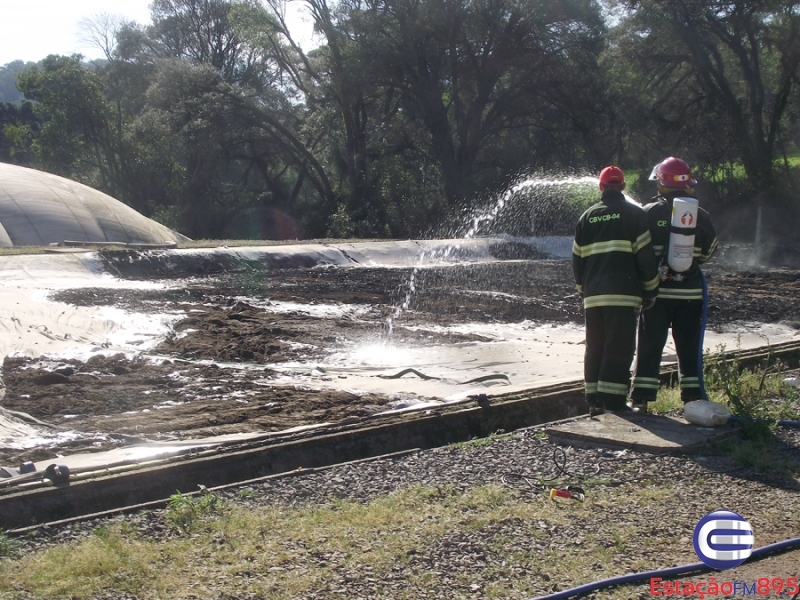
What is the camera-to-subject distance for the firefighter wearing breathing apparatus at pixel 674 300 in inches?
237

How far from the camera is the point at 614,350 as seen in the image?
5.96 metres

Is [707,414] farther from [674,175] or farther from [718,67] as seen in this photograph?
[718,67]

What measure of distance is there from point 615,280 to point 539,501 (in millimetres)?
2176

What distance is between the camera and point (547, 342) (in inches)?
386

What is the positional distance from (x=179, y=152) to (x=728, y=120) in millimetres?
21211

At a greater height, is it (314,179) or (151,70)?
(151,70)

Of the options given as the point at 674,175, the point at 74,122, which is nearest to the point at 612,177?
the point at 674,175

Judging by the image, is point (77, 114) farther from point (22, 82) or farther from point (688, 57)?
point (688, 57)

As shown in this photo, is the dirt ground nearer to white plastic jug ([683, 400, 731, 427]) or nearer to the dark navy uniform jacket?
the dark navy uniform jacket

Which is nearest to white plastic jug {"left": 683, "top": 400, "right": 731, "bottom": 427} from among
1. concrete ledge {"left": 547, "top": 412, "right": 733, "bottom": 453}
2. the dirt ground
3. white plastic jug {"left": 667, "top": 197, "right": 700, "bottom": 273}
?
concrete ledge {"left": 547, "top": 412, "right": 733, "bottom": 453}

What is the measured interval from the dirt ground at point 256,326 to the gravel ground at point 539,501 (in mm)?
1620

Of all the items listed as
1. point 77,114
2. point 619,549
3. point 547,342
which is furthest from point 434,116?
point 619,549

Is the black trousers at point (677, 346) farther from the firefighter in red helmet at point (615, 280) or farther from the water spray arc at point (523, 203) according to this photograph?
the water spray arc at point (523, 203)

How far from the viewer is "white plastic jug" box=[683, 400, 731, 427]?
5.52 m
